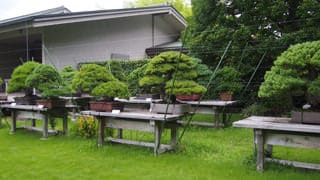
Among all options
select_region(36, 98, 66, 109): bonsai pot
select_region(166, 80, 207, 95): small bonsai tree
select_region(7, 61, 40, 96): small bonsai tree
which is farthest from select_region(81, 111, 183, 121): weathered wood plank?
select_region(7, 61, 40, 96): small bonsai tree

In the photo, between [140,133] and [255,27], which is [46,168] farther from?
[255,27]

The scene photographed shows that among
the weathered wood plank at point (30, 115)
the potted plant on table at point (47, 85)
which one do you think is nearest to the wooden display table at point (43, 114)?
the weathered wood plank at point (30, 115)

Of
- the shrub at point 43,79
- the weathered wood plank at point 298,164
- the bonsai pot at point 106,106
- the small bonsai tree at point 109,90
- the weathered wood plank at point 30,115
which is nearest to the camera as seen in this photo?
the weathered wood plank at point 298,164

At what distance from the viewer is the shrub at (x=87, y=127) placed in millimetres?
6113

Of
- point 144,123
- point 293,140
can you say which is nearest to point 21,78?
point 144,123

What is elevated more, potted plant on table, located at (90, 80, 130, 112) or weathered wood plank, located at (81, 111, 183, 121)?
potted plant on table, located at (90, 80, 130, 112)

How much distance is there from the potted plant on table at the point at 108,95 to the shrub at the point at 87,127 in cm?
85

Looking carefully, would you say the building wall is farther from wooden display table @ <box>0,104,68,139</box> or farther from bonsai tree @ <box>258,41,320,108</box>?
bonsai tree @ <box>258,41,320,108</box>

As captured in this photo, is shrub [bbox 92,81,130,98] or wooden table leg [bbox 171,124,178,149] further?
shrub [bbox 92,81,130,98]

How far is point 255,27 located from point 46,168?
5499mm

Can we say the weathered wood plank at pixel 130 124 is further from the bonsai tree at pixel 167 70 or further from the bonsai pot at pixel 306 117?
the bonsai pot at pixel 306 117

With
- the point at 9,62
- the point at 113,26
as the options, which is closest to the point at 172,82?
the point at 113,26

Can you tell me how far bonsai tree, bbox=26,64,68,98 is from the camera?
20.1ft

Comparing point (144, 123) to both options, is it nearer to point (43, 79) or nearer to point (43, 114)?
point (43, 114)
